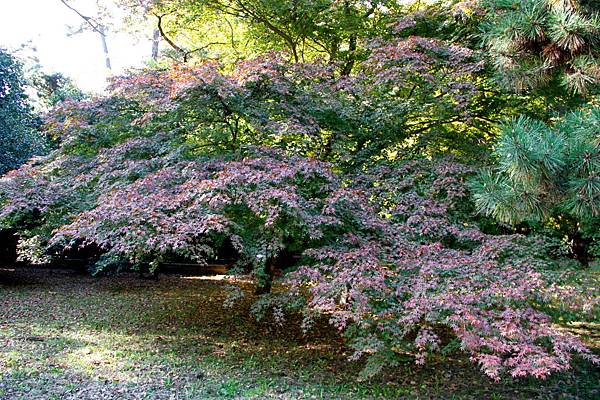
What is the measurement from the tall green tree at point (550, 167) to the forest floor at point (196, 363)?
1.80 meters

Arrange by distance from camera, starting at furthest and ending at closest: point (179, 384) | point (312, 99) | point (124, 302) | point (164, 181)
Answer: point (124, 302)
point (312, 99)
point (164, 181)
point (179, 384)

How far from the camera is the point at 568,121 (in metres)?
2.90

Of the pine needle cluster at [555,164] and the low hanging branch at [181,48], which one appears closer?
the pine needle cluster at [555,164]

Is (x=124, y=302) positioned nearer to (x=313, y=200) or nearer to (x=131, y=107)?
(x=131, y=107)

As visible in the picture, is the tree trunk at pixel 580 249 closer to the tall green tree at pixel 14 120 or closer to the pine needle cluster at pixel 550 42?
the pine needle cluster at pixel 550 42

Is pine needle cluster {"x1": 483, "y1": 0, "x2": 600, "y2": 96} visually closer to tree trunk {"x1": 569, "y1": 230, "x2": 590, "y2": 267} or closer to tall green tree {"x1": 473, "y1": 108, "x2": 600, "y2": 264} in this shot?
tall green tree {"x1": 473, "y1": 108, "x2": 600, "y2": 264}

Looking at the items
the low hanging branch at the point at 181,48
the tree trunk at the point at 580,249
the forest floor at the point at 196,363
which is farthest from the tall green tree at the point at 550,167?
the low hanging branch at the point at 181,48

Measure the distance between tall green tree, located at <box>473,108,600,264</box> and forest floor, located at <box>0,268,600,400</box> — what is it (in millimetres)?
1805

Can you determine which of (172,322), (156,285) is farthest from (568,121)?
(156,285)

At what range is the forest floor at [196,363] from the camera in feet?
11.7

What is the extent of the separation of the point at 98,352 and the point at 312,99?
129 inches

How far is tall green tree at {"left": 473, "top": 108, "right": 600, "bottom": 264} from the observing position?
2592 mm

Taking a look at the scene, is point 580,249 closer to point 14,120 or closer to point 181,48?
point 181,48

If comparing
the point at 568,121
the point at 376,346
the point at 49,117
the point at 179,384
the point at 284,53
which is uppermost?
the point at 284,53
